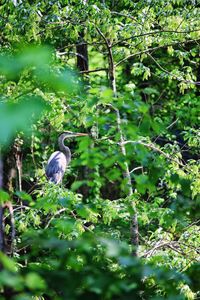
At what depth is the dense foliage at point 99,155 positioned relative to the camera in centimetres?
147

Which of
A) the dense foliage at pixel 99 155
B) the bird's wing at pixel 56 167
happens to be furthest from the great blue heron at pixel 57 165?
the dense foliage at pixel 99 155

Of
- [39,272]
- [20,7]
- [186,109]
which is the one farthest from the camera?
[186,109]

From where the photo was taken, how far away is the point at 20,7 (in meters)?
4.59

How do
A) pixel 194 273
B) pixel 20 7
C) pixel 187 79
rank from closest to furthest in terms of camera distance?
pixel 194 273 → pixel 20 7 → pixel 187 79

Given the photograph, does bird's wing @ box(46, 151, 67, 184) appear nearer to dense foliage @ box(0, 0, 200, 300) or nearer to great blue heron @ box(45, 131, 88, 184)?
great blue heron @ box(45, 131, 88, 184)

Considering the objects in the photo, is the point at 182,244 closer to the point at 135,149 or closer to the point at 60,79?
the point at 135,149

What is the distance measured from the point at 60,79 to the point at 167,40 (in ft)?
12.3

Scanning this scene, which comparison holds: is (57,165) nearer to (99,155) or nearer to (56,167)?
(56,167)

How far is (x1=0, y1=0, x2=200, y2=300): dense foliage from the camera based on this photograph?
4.83ft

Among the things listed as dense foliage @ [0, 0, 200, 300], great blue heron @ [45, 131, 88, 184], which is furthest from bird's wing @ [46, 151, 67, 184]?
dense foliage @ [0, 0, 200, 300]

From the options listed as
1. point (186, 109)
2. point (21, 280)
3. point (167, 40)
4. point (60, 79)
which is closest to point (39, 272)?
point (21, 280)

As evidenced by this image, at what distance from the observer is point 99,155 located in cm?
212

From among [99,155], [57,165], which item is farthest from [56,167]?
[99,155]

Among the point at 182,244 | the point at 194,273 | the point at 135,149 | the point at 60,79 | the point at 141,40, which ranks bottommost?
the point at 182,244
